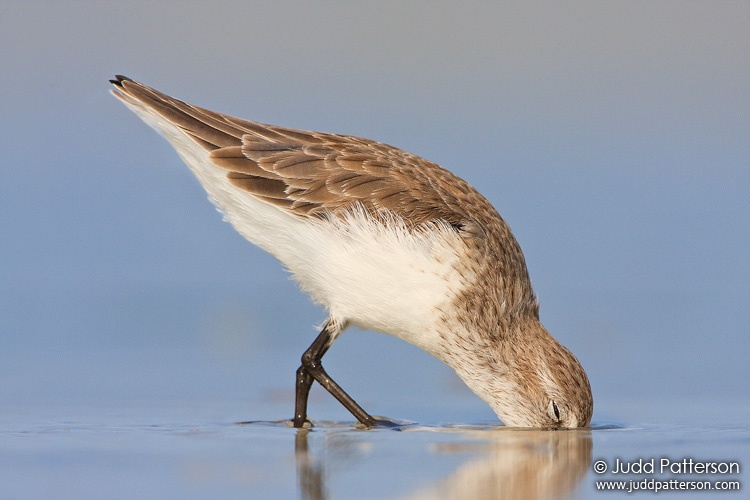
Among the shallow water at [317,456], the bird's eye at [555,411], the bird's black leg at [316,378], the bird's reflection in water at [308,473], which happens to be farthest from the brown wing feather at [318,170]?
the bird's reflection in water at [308,473]

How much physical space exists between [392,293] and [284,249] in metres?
0.96

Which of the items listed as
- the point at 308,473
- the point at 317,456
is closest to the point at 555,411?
the point at 317,456

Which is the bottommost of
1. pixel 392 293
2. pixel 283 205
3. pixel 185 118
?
pixel 392 293

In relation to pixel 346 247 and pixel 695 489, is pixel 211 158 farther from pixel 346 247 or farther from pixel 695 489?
pixel 695 489

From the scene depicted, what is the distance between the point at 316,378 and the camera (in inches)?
339

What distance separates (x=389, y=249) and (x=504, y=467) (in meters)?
2.04

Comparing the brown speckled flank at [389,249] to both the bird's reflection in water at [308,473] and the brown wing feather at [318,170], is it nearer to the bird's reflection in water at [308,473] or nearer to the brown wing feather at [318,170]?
the brown wing feather at [318,170]

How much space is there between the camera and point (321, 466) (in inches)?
247

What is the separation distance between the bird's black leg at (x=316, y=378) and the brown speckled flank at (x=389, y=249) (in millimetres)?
11

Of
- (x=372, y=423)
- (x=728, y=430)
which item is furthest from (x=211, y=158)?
(x=728, y=430)

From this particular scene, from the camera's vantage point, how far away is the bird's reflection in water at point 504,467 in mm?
5746

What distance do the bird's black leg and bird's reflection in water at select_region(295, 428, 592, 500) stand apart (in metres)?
0.70

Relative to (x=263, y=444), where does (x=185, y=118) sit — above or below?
above

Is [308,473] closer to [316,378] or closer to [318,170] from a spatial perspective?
[316,378]
